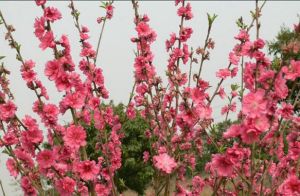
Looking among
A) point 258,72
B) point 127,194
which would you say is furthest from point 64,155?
point 127,194

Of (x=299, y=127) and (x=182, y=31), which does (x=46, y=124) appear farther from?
(x=299, y=127)

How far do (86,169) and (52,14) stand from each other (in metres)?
1.33

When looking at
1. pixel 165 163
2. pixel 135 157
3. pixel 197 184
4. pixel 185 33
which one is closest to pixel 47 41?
pixel 165 163

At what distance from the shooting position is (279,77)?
102 inches

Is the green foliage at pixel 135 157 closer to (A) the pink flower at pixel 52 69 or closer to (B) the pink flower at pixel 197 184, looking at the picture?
(B) the pink flower at pixel 197 184

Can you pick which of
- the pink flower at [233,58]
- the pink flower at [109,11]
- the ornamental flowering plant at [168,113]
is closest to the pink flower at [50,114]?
the ornamental flowering plant at [168,113]

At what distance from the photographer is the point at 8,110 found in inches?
143

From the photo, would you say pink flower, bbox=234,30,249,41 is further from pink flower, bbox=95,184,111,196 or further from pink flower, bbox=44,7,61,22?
pink flower, bbox=95,184,111,196

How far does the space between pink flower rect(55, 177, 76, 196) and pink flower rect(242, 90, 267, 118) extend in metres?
1.68

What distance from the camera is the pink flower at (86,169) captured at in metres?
3.43

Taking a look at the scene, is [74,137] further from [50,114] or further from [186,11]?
[186,11]

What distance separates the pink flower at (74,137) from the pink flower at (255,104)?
4.54ft

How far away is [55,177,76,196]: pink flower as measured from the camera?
3.45 metres

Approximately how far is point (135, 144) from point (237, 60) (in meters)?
18.2
